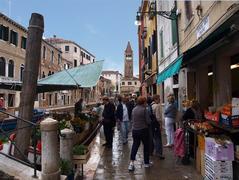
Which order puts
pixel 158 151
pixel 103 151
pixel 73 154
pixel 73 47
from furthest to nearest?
pixel 73 47, pixel 103 151, pixel 158 151, pixel 73 154

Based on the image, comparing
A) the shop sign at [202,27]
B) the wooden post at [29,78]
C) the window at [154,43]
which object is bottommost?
the wooden post at [29,78]

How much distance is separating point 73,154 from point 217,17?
14.9 feet

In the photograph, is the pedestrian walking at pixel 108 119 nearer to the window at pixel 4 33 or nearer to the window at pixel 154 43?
the window at pixel 154 43

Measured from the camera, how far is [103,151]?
10.3 m

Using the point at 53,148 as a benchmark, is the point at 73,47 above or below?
above

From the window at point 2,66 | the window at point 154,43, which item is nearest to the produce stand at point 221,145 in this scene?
the window at point 154,43

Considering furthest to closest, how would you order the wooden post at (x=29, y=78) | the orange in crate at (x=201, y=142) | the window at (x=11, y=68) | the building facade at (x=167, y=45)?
the window at (x=11, y=68) → the building facade at (x=167, y=45) → the orange in crate at (x=201, y=142) → the wooden post at (x=29, y=78)

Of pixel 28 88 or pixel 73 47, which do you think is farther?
pixel 73 47

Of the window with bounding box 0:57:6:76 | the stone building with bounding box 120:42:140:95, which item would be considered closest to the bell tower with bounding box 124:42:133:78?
the stone building with bounding box 120:42:140:95

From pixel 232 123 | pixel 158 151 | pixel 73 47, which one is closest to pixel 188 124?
pixel 158 151

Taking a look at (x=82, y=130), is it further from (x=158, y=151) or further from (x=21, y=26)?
(x=21, y=26)

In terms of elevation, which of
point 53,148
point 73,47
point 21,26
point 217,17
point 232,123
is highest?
point 73,47

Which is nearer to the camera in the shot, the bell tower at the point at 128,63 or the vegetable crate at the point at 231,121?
the vegetable crate at the point at 231,121

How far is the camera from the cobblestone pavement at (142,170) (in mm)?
6871
